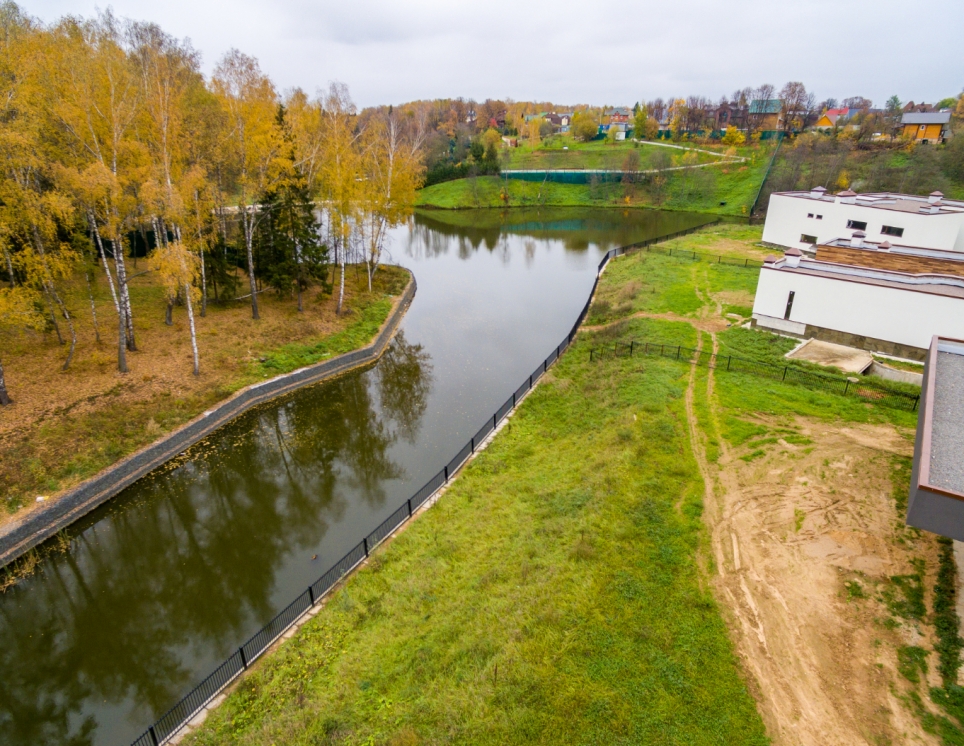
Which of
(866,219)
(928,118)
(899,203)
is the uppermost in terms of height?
(928,118)

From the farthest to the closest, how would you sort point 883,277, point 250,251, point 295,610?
point 250,251 < point 883,277 < point 295,610

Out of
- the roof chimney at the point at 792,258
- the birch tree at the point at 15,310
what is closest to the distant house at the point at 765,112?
the roof chimney at the point at 792,258

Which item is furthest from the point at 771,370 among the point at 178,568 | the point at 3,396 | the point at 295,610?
the point at 3,396

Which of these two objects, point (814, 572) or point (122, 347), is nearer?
point (814, 572)

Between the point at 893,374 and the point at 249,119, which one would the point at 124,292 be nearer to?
the point at 249,119

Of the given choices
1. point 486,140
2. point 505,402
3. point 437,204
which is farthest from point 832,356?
point 486,140

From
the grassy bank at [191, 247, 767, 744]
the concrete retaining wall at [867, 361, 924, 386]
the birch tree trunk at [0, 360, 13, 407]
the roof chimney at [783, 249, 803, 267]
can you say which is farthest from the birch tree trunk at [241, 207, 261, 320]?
the concrete retaining wall at [867, 361, 924, 386]

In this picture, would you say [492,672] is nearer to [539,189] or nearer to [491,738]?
[491,738]

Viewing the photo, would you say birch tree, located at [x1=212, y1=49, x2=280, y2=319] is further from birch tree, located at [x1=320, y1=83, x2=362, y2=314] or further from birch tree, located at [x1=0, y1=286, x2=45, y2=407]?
birch tree, located at [x1=0, y1=286, x2=45, y2=407]
